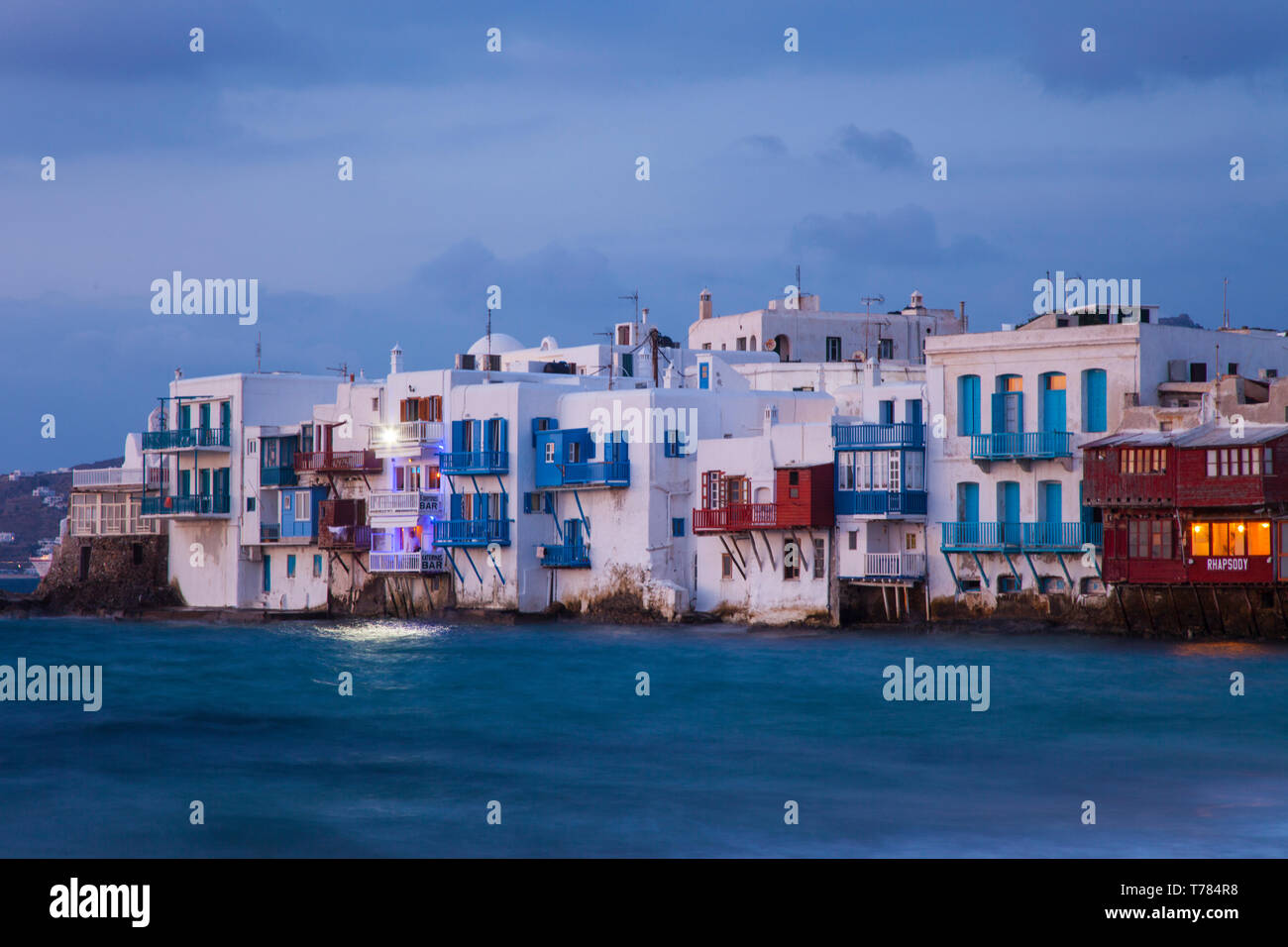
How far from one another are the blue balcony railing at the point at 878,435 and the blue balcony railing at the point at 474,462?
1267 cm

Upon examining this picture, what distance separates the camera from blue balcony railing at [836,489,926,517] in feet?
185

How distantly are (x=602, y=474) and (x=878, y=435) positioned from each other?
32.5ft

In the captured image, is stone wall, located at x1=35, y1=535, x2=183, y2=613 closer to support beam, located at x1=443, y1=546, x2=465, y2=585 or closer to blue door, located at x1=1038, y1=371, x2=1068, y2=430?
support beam, located at x1=443, y1=546, x2=465, y2=585

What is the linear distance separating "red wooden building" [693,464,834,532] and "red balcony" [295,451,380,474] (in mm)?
15342

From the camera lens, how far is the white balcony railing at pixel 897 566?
185ft

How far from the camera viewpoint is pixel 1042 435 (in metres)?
53.6

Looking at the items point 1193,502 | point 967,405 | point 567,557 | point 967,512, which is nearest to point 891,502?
point 967,512

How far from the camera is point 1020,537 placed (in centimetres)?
5409

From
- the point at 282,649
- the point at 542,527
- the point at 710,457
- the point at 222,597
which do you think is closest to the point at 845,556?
the point at 710,457

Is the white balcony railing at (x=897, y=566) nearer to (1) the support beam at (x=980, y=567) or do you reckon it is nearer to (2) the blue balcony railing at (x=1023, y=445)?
(1) the support beam at (x=980, y=567)

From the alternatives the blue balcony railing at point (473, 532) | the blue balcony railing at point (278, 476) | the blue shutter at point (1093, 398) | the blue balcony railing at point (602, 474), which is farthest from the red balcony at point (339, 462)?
the blue shutter at point (1093, 398)

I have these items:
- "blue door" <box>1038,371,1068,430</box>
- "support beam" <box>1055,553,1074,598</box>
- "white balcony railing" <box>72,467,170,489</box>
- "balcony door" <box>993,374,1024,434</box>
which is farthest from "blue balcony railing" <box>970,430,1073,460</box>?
"white balcony railing" <box>72,467,170,489</box>
